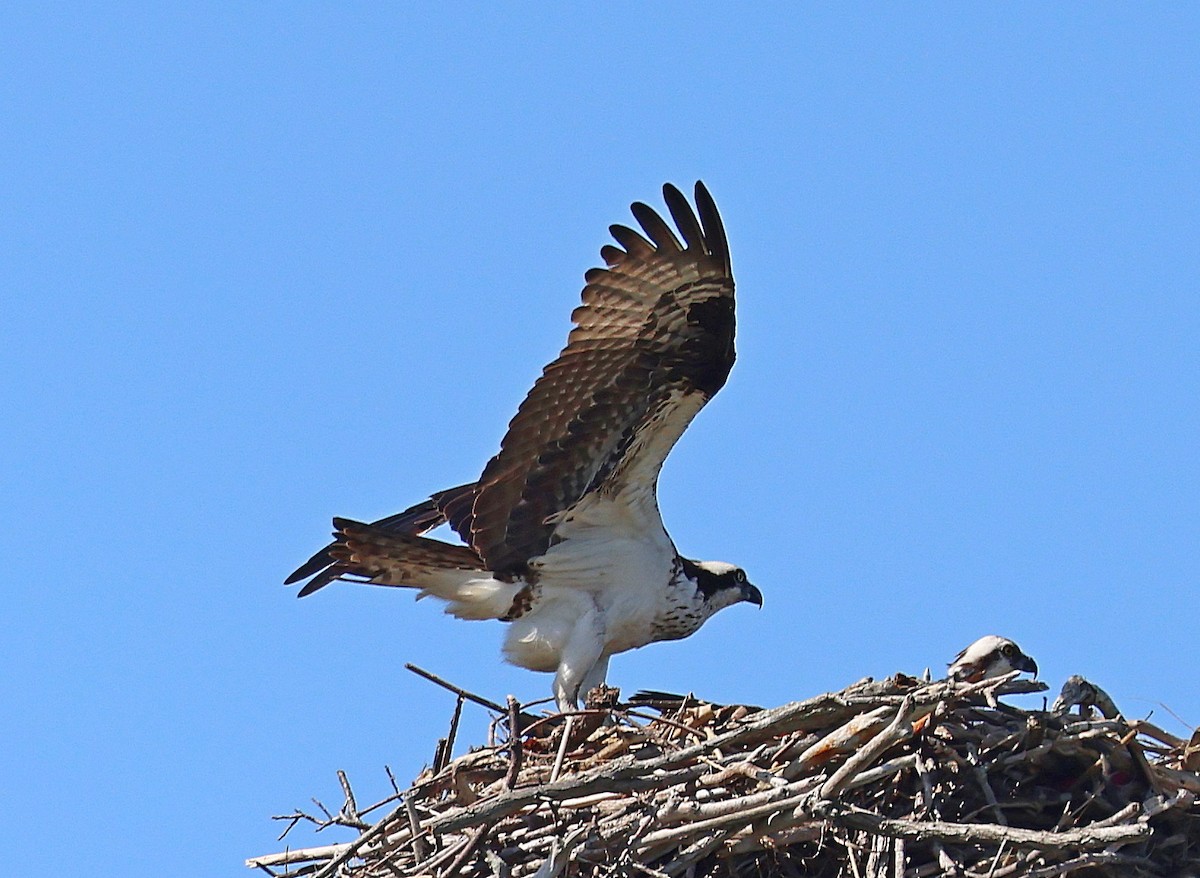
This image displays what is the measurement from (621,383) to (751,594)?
1.26 metres

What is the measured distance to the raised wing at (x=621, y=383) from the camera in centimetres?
791

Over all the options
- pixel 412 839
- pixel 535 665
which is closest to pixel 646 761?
pixel 412 839

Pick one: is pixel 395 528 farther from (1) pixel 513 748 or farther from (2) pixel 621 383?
(1) pixel 513 748

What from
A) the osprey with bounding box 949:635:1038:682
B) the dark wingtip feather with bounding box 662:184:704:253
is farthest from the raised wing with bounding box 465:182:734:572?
the osprey with bounding box 949:635:1038:682

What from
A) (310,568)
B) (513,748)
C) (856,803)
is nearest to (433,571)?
(310,568)

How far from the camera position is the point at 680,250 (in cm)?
787

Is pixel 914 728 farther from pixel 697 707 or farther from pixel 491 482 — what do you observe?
pixel 491 482

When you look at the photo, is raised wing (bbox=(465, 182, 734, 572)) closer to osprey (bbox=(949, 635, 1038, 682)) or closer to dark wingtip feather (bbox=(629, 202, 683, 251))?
dark wingtip feather (bbox=(629, 202, 683, 251))

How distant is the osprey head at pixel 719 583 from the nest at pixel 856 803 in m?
2.06

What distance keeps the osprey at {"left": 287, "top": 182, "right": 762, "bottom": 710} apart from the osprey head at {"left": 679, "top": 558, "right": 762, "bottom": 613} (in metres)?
0.06

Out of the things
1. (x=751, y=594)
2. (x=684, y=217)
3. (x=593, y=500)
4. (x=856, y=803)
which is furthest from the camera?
(x=751, y=594)

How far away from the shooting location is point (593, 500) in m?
8.29

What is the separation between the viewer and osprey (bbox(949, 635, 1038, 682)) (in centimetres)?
704

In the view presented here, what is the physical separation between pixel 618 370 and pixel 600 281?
0.35m
